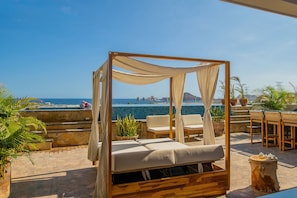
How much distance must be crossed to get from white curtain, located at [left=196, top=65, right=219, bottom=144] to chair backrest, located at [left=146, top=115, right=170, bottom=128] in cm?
270

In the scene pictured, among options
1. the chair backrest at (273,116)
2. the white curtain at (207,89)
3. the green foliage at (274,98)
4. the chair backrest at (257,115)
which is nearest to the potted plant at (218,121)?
the chair backrest at (257,115)

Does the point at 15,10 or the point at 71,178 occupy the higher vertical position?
the point at 15,10

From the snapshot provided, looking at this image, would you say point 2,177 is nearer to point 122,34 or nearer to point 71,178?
point 71,178

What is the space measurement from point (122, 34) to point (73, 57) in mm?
13312

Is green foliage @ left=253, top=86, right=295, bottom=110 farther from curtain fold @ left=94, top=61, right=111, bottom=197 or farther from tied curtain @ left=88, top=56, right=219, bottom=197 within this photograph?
curtain fold @ left=94, top=61, right=111, bottom=197

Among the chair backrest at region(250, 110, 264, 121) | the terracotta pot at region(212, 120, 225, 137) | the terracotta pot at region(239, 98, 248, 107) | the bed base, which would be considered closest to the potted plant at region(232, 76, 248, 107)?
the terracotta pot at region(239, 98, 248, 107)

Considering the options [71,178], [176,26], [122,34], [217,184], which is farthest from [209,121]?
[122,34]

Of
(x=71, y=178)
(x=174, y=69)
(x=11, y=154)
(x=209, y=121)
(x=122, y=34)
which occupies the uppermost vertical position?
(x=122, y=34)

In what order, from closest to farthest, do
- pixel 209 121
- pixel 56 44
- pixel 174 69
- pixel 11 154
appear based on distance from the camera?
pixel 11 154 < pixel 174 69 < pixel 209 121 < pixel 56 44

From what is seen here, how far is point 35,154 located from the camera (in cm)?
555

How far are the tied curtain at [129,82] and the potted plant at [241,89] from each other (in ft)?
15.3

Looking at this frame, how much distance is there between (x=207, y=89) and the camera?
13.4 feet

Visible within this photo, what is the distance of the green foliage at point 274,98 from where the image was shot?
8129 millimetres

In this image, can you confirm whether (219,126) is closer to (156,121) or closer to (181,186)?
(156,121)
